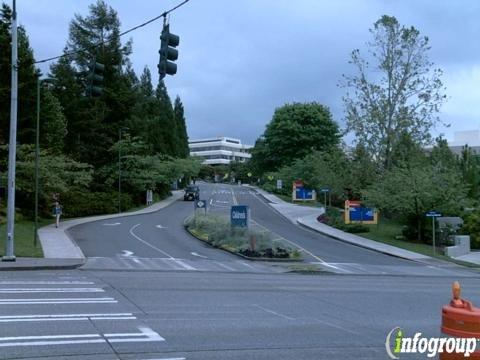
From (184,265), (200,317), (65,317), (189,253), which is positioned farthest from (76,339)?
(189,253)

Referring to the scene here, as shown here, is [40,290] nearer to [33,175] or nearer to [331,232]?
[33,175]

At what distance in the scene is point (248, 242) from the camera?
30.4 m

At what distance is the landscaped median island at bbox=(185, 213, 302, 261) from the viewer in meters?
28.2

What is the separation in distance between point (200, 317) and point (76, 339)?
2822mm

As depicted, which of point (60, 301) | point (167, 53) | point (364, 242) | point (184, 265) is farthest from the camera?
point (364, 242)

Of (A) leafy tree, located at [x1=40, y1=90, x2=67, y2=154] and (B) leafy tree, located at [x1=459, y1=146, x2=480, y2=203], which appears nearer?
(A) leafy tree, located at [x1=40, y1=90, x2=67, y2=154]

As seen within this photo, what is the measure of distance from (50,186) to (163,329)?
109ft

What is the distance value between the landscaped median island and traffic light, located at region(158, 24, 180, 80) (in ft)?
47.8

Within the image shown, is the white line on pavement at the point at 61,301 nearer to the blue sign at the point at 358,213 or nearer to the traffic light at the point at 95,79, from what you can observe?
the traffic light at the point at 95,79

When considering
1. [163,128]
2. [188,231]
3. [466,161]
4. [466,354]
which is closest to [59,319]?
[466,354]

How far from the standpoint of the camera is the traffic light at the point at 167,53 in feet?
47.5

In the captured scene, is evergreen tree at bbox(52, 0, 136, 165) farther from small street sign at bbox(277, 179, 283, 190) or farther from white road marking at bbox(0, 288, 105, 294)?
white road marking at bbox(0, 288, 105, 294)

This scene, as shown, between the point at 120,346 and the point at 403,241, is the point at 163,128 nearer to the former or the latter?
the point at 403,241

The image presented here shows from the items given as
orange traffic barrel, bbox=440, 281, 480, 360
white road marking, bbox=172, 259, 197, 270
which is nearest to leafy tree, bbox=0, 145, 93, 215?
white road marking, bbox=172, 259, 197, 270
